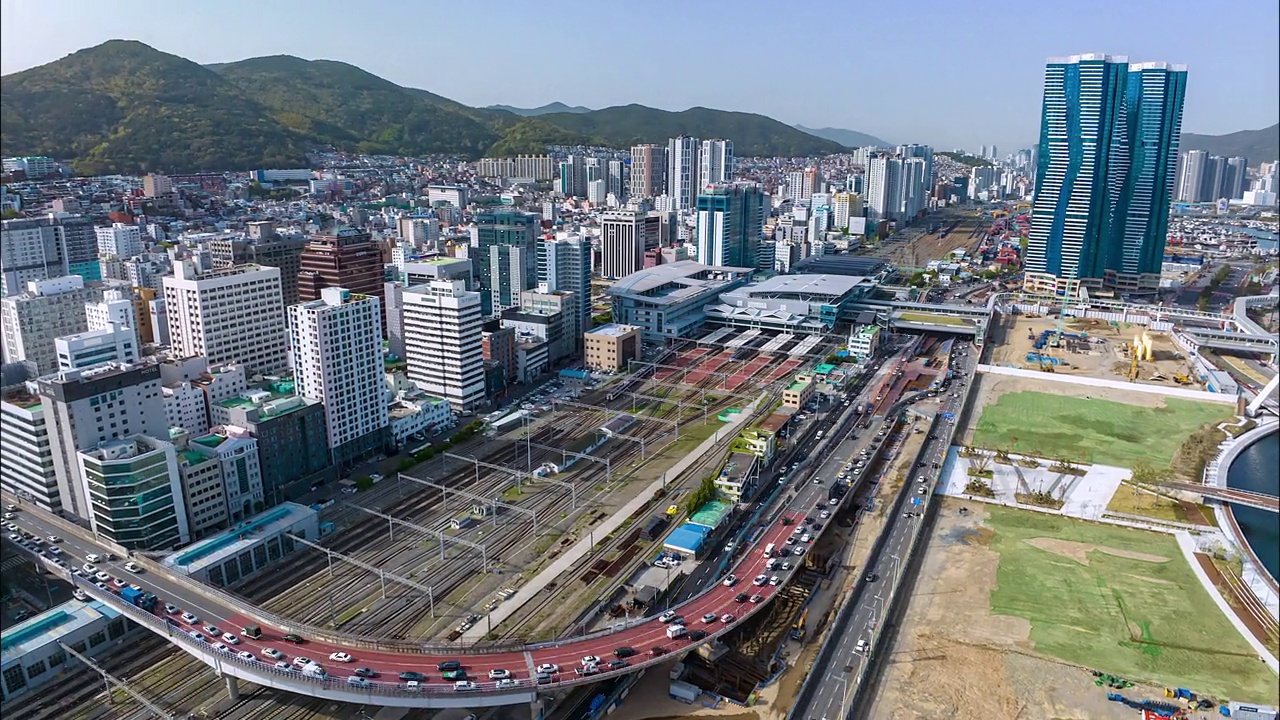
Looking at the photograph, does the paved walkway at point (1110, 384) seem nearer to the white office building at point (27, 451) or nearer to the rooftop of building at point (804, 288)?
the rooftop of building at point (804, 288)

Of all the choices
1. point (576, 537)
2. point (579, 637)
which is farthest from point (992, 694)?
point (576, 537)

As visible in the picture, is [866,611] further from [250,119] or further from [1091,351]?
[250,119]

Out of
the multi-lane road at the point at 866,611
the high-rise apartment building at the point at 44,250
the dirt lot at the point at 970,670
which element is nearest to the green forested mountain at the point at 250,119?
the high-rise apartment building at the point at 44,250

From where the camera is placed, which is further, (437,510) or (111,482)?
(437,510)

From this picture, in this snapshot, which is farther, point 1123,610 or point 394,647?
point 1123,610

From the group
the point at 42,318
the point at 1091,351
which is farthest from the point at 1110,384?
the point at 42,318

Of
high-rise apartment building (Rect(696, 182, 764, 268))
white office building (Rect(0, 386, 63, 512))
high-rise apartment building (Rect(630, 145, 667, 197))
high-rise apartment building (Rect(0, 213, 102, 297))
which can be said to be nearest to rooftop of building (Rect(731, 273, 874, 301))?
high-rise apartment building (Rect(696, 182, 764, 268))

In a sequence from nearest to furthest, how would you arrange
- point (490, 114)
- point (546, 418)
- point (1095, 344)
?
1. point (546, 418)
2. point (1095, 344)
3. point (490, 114)

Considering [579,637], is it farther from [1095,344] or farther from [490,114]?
[490,114]
